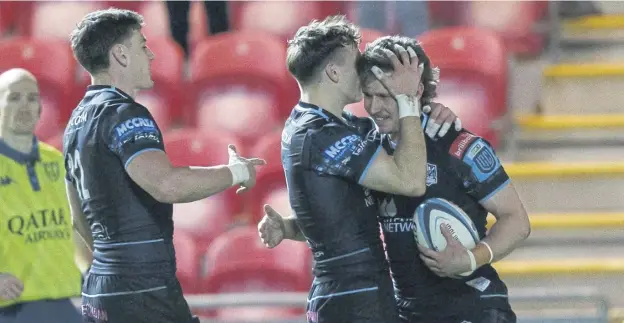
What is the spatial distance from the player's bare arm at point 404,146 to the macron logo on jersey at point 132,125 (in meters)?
0.73

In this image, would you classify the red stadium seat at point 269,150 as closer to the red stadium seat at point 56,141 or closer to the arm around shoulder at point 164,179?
the red stadium seat at point 56,141

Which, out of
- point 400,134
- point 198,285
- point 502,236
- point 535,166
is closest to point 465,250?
point 502,236

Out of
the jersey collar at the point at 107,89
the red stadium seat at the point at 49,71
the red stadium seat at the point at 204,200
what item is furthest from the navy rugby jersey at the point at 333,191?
the red stadium seat at the point at 49,71

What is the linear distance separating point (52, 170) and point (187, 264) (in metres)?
1.24

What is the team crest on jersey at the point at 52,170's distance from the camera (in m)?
5.41

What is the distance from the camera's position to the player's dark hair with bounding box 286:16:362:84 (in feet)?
13.4

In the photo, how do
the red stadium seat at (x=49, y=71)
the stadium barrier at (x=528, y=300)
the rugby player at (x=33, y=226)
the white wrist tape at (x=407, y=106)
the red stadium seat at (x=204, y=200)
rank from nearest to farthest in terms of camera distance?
1. the white wrist tape at (x=407, y=106)
2. the rugby player at (x=33, y=226)
3. the stadium barrier at (x=528, y=300)
4. the red stadium seat at (x=204, y=200)
5. the red stadium seat at (x=49, y=71)

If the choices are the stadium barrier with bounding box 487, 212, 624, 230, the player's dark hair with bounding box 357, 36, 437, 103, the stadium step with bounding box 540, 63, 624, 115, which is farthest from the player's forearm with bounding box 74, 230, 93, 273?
the stadium step with bounding box 540, 63, 624, 115

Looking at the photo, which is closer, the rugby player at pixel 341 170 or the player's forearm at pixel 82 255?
the rugby player at pixel 341 170

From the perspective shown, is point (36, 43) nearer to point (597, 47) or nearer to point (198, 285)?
point (198, 285)

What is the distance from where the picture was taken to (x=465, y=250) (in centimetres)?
404

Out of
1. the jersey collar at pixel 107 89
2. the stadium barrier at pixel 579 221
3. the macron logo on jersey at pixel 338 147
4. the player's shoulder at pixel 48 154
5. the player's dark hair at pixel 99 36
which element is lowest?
the stadium barrier at pixel 579 221

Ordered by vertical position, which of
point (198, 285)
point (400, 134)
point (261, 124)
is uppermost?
point (261, 124)

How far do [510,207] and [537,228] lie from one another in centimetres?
277
